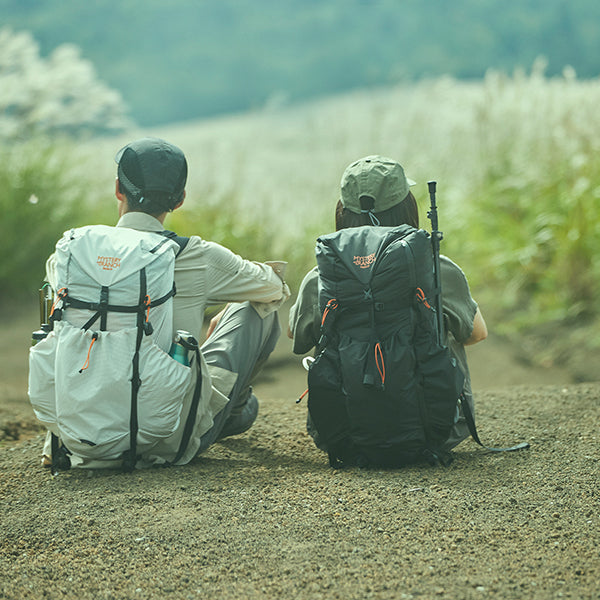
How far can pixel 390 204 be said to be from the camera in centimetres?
287

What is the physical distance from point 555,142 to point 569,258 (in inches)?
53.4

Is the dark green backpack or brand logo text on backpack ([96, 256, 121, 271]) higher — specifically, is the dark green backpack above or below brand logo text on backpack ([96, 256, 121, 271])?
below

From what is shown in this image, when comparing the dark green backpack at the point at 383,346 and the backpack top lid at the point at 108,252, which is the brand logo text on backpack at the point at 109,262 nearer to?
the backpack top lid at the point at 108,252

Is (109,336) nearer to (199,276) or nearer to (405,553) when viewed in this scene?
(199,276)

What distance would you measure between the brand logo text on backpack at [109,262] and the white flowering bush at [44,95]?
5.78 m

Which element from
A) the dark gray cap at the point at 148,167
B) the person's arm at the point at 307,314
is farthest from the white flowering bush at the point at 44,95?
the person's arm at the point at 307,314

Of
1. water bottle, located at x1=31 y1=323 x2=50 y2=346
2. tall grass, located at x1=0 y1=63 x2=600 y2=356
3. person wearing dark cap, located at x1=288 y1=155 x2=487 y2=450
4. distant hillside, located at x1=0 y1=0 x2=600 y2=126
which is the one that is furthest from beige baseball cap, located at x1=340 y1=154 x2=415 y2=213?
distant hillside, located at x1=0 y1=0 x2=600 y2=126

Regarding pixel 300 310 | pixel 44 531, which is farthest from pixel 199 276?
pixel 44 531

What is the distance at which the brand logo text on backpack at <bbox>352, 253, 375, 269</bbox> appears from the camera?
8.66 ft

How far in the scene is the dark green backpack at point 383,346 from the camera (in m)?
2.64

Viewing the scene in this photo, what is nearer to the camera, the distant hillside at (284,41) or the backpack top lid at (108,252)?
the backpack top lid at (108,252)

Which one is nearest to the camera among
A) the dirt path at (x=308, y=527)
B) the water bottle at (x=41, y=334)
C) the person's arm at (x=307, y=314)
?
the dirt path at (x=308, y=527)

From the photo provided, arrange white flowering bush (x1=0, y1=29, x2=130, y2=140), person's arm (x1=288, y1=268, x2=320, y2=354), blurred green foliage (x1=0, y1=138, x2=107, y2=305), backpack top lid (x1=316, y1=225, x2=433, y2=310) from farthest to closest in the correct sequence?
white flowering bush (x1=0, y1=29, x2=130, y2=140) < blurred green foliage (x1=0, y1=138, x2=107, y2=305) < person's arm (x1=288, y1=268, x2=320, y2=354) < backpack top lid (x1=316, y1=225, x2=433, y2=310)

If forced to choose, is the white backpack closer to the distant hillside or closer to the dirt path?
the dirt path
